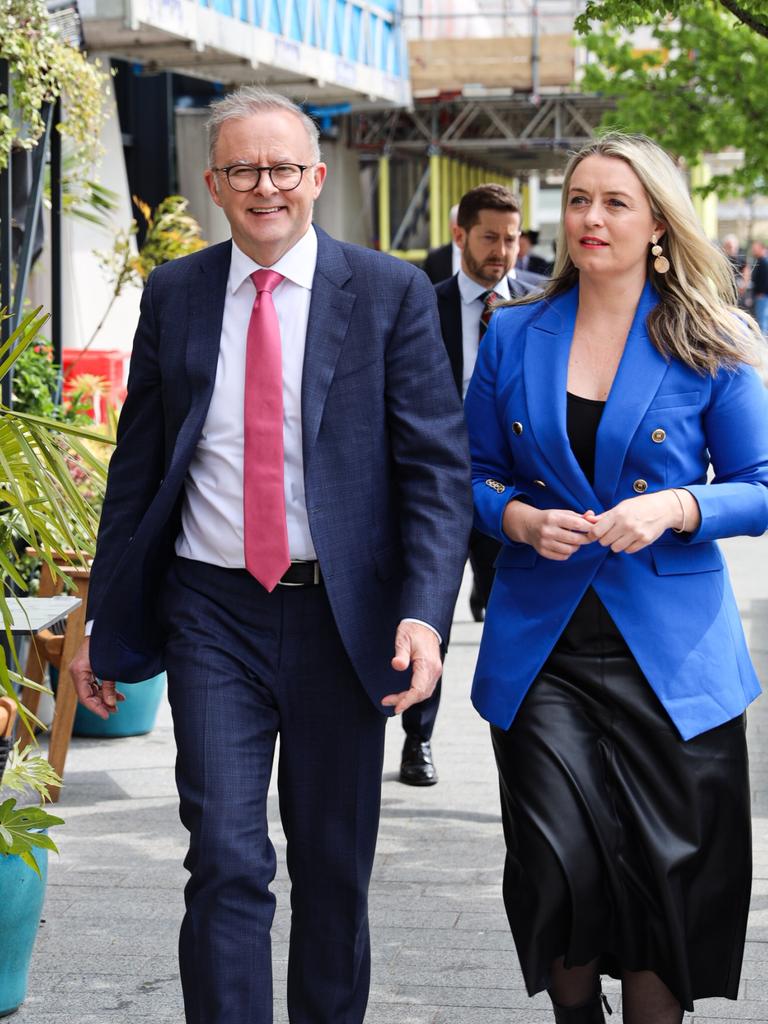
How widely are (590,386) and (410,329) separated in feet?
1.23

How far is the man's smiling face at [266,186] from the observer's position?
3.35 m

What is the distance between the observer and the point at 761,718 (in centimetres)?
755

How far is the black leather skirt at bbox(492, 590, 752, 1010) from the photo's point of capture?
3.29 m

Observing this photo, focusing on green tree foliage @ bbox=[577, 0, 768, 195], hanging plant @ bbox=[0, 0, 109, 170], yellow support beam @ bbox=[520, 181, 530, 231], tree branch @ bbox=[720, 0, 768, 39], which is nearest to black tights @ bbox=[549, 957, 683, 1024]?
tree branch @ bbox=[720, 0, 768, 39]

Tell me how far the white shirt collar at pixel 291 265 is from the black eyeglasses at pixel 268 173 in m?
0.14

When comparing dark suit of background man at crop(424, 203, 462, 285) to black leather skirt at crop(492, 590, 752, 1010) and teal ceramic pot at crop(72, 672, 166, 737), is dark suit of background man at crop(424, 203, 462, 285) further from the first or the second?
black leather skirt at crop(492, 590, 752, 1010)

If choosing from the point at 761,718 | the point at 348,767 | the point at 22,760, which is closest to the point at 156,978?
the point at 22,760

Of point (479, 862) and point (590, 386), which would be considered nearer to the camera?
point (590, 386)

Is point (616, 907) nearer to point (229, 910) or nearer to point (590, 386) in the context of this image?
point (229, 910)

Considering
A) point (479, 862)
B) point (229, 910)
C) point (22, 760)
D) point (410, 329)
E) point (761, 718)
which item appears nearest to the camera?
point (229, 910)

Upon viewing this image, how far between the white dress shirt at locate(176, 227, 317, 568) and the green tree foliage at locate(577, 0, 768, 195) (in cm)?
1299

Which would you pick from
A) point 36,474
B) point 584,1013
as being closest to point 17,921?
point 36,474

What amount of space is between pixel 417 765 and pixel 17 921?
102 inches

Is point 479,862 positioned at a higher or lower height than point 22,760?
lower
